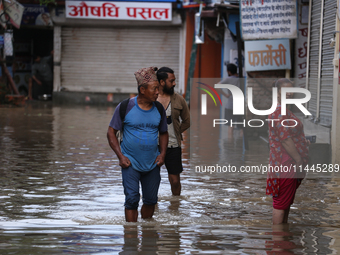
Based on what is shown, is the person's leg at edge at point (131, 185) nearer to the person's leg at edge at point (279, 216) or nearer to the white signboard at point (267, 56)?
the person's leg at edge at point (279, 216)

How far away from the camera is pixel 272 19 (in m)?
12.4

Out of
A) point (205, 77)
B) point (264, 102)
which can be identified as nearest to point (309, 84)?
point (264, 102)

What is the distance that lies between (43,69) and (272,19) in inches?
604

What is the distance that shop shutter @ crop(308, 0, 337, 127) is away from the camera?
11.0m

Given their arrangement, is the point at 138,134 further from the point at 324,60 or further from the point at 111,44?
the point at 111,44

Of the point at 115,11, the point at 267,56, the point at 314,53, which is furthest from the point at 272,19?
the point at 115,11

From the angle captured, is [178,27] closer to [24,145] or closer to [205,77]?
[205,77]

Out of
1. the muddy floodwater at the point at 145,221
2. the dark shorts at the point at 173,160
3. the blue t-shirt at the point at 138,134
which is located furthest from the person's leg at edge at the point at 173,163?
the blue t-shirt at the point at 138,134

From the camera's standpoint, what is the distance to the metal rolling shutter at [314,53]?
474 inches

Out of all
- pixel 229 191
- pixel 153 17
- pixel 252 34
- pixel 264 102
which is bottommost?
pixel 229 191

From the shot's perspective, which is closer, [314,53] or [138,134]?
[138,134]

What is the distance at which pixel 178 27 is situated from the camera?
2461cm

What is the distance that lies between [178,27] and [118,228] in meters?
19.9

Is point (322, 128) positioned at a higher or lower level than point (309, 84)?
lower
